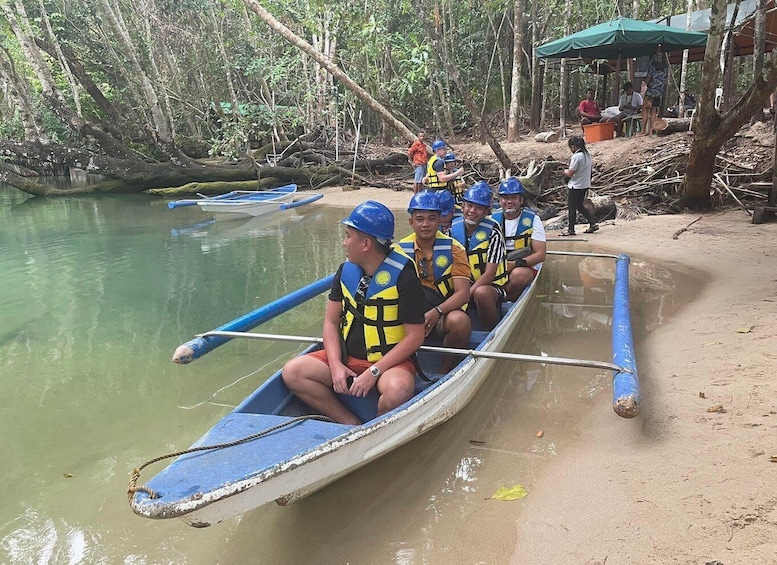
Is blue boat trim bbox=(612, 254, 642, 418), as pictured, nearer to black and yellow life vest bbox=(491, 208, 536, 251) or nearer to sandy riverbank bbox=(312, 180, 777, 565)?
sandy riverbank bbox=(312, 180, 777, 565)

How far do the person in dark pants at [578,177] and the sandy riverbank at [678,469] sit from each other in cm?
391

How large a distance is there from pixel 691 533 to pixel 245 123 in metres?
17.3

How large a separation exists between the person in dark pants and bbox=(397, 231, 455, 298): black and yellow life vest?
5.18 metres

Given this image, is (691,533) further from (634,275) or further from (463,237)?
(634,275)

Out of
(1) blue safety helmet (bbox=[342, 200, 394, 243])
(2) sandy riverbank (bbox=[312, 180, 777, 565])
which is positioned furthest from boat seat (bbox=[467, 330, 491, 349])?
(1) blue safety helmet (bbox=[342, 200, 394, 243])

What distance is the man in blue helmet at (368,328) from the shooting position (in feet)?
9.65

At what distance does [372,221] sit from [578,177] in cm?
653

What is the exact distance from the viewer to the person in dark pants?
8.40 meters

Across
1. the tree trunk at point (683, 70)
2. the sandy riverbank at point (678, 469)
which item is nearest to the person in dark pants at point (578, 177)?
the sandy riverbank at point (678, 469)

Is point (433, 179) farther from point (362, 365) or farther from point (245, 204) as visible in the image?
point (362, 365)

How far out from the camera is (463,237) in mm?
4637

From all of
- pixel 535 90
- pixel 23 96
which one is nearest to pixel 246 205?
pixel 535 90

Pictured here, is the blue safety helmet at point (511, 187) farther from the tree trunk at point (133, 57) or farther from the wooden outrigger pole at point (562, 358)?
the tree trunk at point (133, 57)

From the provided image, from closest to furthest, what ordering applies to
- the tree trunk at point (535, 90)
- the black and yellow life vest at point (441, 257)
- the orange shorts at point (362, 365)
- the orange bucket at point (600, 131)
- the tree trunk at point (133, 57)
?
the orange shorts at point (362, 365) < the black and yellow life vest at point (441, 257) < the orange bucket at point (600, 131) < the tree trunk at point (133, 57) < the tree trunk at point (535, 90)
